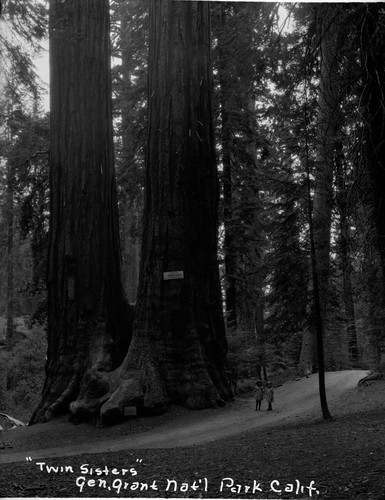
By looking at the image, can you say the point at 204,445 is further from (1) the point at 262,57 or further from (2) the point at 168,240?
(1) the point at 262,57

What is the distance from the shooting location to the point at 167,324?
8656 millimetres

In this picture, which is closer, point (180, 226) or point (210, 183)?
point (180, 226)

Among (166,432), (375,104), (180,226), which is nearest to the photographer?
(375,104)

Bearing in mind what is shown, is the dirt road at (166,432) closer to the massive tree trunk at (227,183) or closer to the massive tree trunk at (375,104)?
the massive tree trunk at (375,104)

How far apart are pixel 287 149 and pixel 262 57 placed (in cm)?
153

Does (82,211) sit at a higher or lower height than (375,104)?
higher

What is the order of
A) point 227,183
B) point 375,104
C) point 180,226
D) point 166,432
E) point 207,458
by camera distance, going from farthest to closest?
point 227,183, point 180,226, point 166,432, point 375,104, point 207,458

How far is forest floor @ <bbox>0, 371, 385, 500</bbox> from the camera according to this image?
11.8ft

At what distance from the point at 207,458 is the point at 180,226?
5.02 metres

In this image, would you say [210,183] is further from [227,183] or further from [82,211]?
[227,183]

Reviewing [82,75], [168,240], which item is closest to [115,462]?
[168,240]

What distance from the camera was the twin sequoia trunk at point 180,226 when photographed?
8.49m

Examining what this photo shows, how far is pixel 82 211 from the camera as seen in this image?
9.54 meters

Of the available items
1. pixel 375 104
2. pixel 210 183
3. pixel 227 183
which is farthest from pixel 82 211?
pixel 227 183
